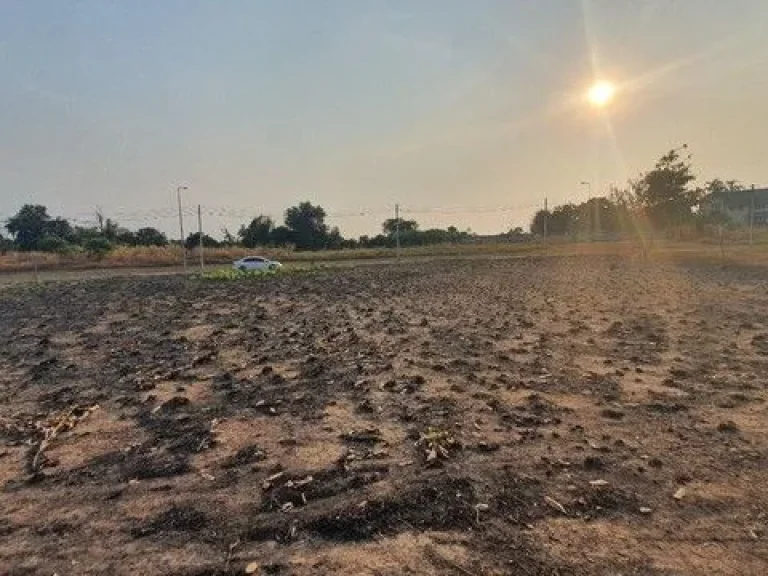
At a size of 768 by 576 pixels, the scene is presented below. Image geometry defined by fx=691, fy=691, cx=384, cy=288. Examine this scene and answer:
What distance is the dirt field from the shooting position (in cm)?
350

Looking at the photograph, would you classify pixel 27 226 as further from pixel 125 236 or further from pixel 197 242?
pixel 197 242

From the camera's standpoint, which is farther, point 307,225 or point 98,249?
point 307,225

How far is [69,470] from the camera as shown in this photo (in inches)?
193

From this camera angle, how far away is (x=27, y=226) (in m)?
70.9

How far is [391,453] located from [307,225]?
67.3m

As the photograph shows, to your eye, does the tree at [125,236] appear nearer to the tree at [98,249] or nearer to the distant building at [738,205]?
the tree at [98,249]

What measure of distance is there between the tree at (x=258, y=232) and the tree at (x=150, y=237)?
779 cm

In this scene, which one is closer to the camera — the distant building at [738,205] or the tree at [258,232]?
the tree at [258,232]

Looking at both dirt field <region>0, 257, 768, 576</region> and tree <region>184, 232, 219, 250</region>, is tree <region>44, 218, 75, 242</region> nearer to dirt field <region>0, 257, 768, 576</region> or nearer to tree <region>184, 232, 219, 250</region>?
tree <region>184, 232, 219, 250</region>

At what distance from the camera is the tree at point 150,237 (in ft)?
229

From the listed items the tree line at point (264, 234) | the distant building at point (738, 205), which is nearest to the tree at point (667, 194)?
the tree line at point (264, 234)

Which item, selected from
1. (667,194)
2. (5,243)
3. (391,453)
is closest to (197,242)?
(5,243)

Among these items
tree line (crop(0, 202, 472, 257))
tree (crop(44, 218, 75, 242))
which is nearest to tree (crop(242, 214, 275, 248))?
tree line (crop(0, 202, 472, 257))

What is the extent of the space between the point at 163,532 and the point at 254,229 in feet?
225
